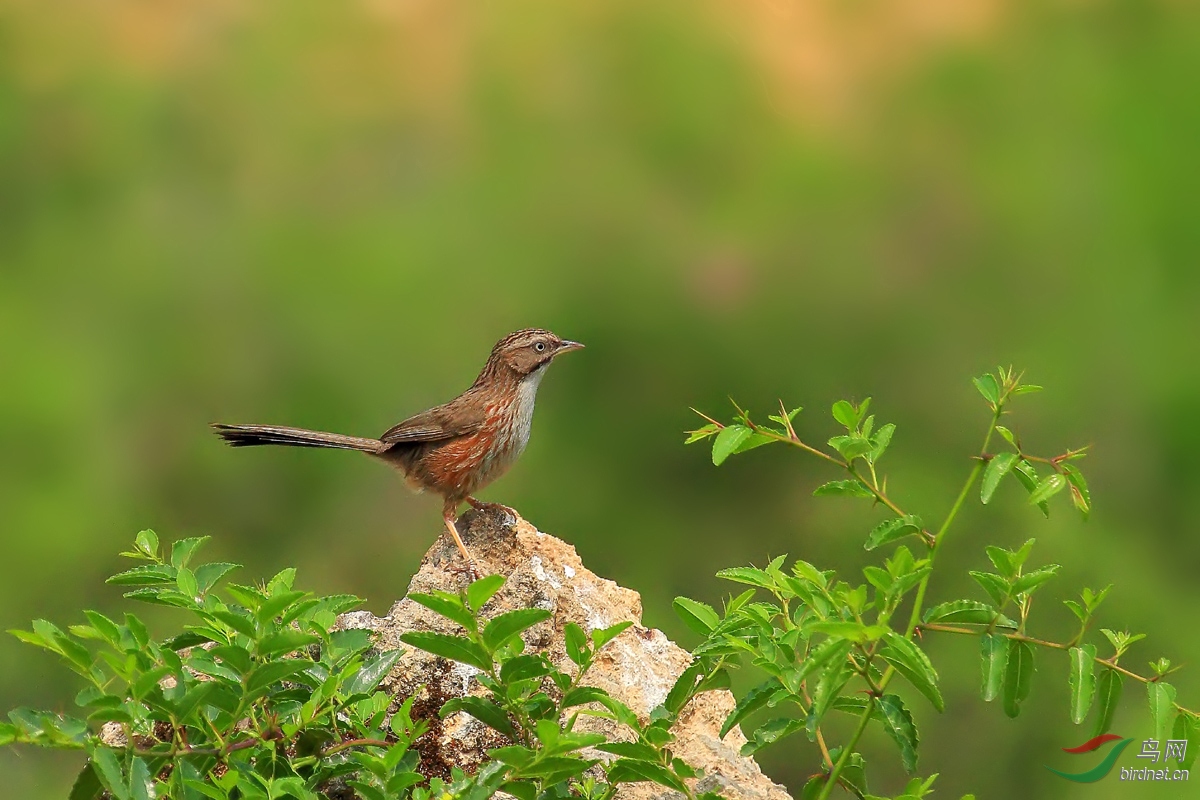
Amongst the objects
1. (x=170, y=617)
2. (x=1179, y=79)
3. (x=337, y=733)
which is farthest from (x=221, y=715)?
(x=1179, y=79)

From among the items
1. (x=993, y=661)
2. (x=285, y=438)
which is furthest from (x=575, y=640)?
(x=285, y=438)

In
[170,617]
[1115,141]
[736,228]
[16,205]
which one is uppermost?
[1115,141]

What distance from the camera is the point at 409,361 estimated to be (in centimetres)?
810

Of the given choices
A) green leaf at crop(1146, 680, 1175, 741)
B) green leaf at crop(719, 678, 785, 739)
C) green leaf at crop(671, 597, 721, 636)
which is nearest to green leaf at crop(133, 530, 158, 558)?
green leaf at crop(671, 597, 721, 636)

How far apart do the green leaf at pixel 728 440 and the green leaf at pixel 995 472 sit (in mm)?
403

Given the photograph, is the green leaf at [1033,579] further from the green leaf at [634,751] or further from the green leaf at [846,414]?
the green leaf at [634,751]

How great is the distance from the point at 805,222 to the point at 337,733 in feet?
23.9

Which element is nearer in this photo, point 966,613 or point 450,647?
point 450,647

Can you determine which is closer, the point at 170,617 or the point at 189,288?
the point at 170,617

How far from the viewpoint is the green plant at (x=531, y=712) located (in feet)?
6.90

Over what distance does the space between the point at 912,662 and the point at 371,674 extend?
3.00 feet

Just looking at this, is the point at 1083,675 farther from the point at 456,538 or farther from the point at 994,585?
the point at 456,538

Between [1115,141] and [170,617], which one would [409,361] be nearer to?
[170,617]

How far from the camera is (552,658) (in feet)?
10.2
